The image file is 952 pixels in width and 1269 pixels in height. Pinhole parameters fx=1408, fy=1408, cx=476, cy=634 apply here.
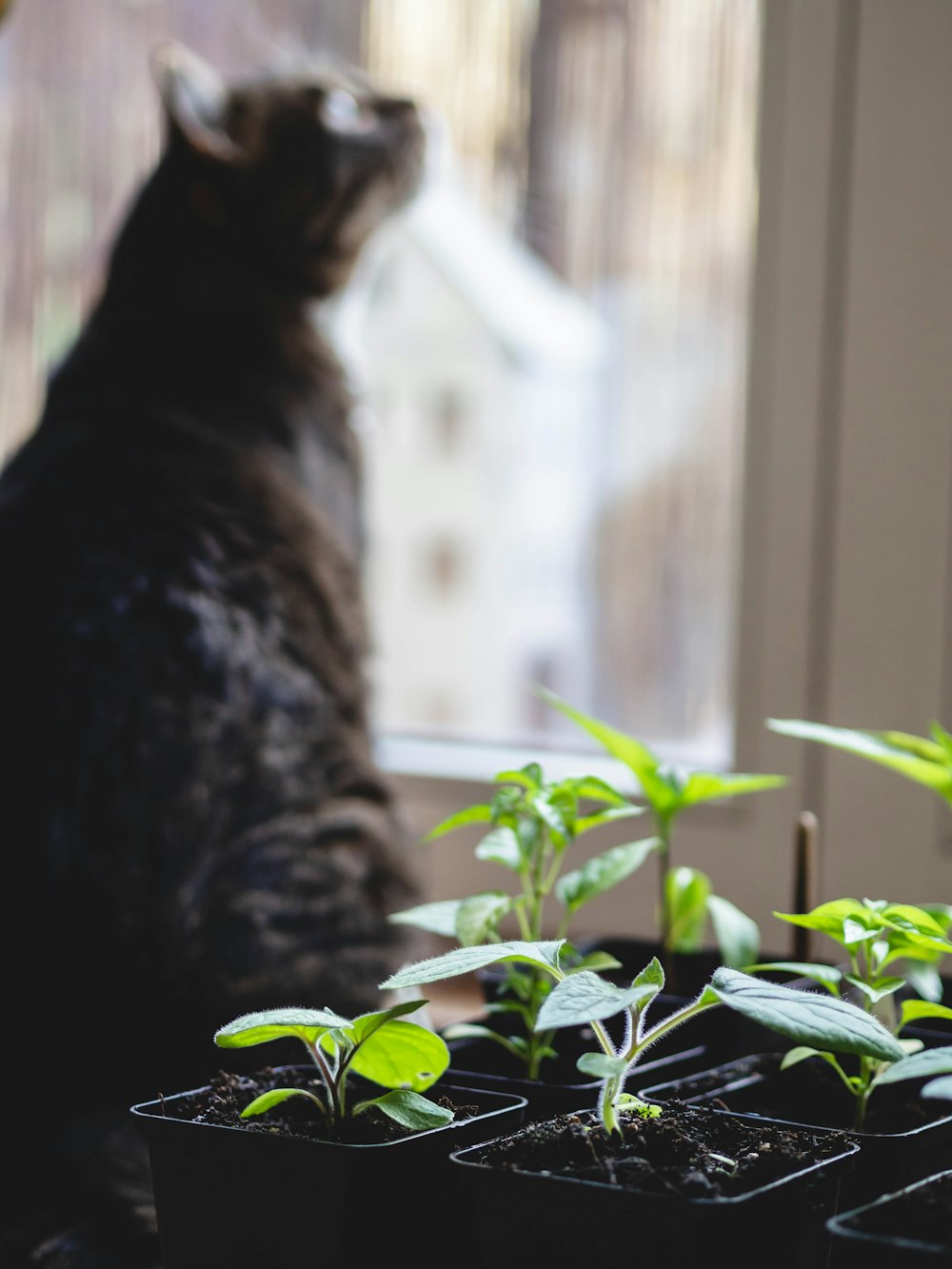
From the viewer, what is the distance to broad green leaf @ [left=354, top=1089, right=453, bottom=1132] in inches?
20.8

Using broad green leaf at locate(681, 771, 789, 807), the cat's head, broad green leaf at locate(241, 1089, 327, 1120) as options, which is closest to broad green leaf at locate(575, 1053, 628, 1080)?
broad green leaf at locate(241, 1089, 327, 1120)

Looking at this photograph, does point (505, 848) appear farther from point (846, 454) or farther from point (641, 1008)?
point (846, 454)

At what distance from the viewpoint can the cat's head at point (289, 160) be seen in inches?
48.7

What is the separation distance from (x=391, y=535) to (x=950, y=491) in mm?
653

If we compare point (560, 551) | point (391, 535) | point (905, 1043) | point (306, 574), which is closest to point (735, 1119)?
point (905, 1043)

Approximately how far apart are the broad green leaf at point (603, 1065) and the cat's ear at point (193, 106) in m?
0.96

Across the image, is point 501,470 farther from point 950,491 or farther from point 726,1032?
point 726,1032

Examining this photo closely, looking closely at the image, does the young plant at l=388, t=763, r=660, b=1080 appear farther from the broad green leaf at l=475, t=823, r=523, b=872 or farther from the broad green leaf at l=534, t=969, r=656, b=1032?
the broad green leaf at l=534, t=969, r=656, b=1032

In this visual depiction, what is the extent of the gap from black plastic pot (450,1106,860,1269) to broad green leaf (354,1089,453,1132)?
0.02 meters

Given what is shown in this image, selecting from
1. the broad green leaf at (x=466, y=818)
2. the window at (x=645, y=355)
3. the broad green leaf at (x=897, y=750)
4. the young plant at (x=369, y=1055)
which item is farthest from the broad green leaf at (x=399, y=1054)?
the window at (x=645, y=355)

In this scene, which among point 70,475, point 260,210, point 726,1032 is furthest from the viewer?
point 260,210

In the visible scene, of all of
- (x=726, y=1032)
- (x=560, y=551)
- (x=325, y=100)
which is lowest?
(x=726, y=1032)

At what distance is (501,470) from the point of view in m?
1.45

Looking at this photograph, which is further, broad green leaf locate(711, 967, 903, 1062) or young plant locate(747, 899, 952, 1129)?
young plant locate(747, 899, 952, 1129)
